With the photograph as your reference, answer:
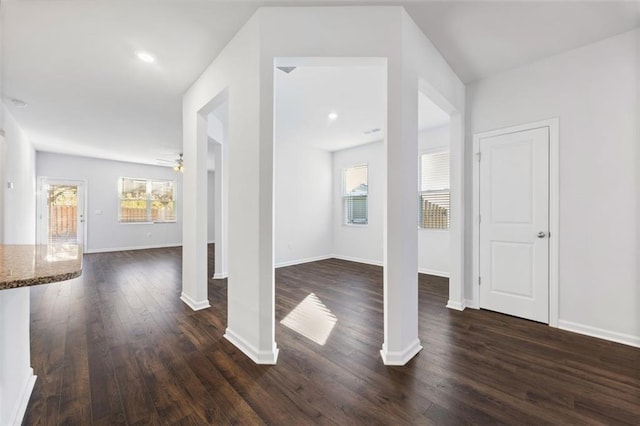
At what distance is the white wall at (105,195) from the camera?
23.0 ft

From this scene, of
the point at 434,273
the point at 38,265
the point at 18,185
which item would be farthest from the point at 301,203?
the point at 18,185

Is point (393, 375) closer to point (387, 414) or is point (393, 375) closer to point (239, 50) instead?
point (387, 414)

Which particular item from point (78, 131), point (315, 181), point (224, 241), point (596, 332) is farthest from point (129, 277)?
point (596, 332)

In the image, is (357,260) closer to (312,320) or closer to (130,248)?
(312,320)

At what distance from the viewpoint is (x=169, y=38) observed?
240 centimetres

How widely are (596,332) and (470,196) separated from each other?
173cm

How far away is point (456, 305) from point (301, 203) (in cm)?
374

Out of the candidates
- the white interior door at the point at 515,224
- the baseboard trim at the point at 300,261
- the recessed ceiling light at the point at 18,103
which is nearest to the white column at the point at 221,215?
the baseboard trim at the point at 300,261

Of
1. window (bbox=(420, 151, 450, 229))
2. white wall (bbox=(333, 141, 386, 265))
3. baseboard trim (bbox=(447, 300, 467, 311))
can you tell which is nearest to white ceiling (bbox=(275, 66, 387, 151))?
white wall (bbox=(333, 141, 386, 265))

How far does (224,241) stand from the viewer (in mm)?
4641

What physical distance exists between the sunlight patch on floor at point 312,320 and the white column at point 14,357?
6.05 ft

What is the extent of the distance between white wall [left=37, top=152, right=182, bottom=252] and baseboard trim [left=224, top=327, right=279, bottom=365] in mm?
7606

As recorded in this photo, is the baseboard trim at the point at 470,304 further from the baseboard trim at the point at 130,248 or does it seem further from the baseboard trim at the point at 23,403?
the baseboard trim at the point at 130,248

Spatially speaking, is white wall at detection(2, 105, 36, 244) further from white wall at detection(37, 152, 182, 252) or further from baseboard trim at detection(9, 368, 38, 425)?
baseboard trim at detection(9, 368, 38, 425)
